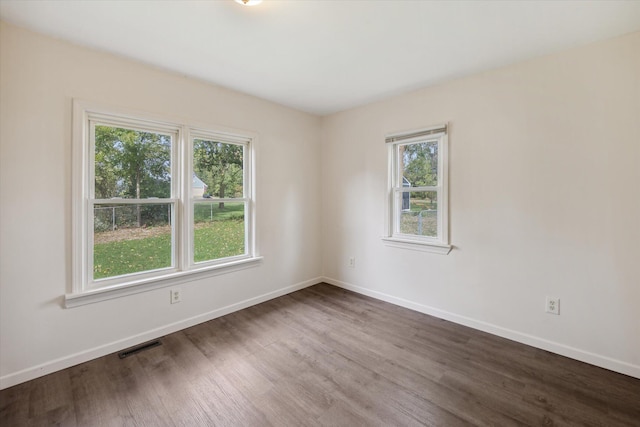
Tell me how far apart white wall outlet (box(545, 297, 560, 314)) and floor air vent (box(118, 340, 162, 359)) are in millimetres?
3312

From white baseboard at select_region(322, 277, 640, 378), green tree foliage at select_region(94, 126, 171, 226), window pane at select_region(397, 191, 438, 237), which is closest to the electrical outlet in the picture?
green tree foliage at select_region(94, 126, 171, 226)

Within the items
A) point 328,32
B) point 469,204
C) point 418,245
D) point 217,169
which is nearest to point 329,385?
point 418,245

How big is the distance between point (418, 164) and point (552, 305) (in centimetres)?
175

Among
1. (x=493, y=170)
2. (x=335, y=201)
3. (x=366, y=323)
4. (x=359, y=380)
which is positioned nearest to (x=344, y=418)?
(x=359, y=380)

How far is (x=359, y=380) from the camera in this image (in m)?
A: 1.97

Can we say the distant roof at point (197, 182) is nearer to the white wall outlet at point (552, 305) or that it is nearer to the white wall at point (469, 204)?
the white wall at point (469, 204)

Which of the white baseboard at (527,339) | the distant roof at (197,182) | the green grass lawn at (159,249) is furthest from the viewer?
the distant roof at (197,182)

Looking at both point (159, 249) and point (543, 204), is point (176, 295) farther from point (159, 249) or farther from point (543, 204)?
point (543, 204)

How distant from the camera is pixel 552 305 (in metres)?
2.30

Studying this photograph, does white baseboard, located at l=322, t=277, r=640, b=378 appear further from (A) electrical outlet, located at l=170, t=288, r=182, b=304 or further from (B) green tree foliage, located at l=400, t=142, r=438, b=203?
(A) electrical outlet, located at l=170, t=288, r=182, b=304

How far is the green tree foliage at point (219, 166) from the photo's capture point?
2.89 meters

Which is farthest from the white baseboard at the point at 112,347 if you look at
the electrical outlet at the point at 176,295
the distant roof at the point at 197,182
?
the distant roof at the point at 197,182

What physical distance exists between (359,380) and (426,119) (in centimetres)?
255

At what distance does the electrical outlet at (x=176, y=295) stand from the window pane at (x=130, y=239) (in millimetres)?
250
